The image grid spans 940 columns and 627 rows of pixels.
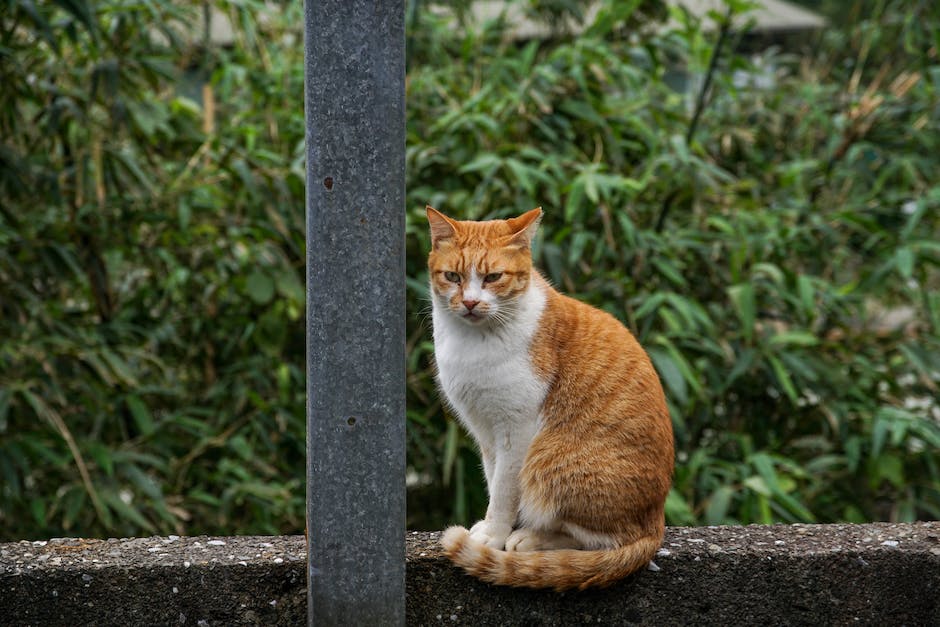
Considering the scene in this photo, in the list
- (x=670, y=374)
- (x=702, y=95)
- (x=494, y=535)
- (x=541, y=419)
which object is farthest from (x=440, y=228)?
(x=702, y=95)

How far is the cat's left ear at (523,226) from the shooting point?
2.08m

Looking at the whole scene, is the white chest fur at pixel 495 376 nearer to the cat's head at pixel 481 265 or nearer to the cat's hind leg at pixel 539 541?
the cat's head at pixel 481 265

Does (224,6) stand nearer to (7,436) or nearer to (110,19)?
(110,19)

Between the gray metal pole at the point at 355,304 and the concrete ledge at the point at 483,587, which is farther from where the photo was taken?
the concrete ledge at the point at 483,587

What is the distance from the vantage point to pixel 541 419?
6.74 ft

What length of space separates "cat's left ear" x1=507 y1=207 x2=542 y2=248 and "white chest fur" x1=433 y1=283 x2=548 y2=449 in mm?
122

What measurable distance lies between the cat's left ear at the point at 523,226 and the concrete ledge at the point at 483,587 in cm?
69

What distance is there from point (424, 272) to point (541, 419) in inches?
50.2

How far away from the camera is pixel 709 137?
3.86 metres

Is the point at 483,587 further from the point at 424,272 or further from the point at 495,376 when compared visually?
the point at 424,272

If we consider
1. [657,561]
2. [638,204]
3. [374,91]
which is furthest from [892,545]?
[638,204]

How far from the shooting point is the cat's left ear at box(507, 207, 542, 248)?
208 centimetres

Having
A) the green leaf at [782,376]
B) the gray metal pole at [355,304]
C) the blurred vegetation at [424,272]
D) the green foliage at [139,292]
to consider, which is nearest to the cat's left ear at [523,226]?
the gray metal pole at [355,304]

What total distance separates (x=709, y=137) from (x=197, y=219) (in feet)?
6.62
